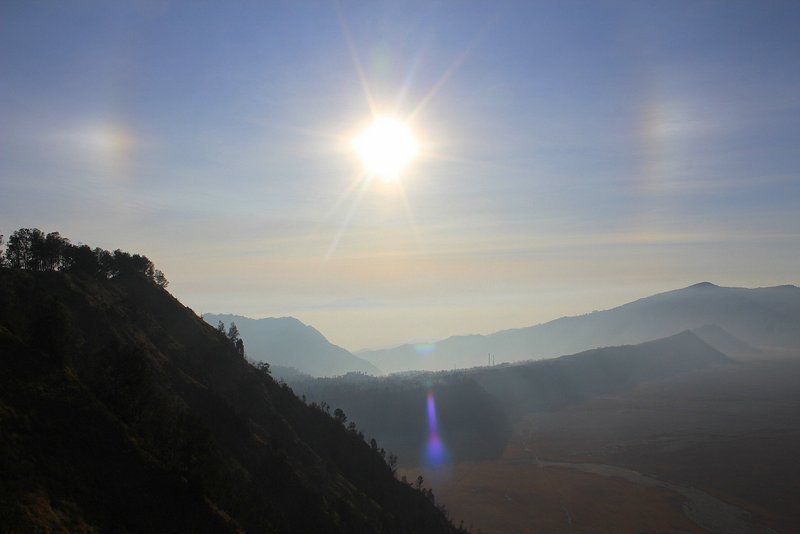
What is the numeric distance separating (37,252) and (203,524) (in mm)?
64513

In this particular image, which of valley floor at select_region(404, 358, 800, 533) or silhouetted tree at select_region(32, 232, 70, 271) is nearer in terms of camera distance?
silhouetted tree at select_region(32, 232, 70, 271)

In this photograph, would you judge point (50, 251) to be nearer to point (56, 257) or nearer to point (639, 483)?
point (56, 257)

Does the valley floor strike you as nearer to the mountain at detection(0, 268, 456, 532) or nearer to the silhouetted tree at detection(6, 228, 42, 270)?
the mountain at detection(0, 268, 456, 532)

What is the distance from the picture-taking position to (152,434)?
1828 inches

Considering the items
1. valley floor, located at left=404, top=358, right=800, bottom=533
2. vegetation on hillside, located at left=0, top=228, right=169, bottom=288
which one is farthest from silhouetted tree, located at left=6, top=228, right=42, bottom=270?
valley floor, located at left=404, top=358, right=800, bottom=533

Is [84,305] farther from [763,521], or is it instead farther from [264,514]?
[763,521]

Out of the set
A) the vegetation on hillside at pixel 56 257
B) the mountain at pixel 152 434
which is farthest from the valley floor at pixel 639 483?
the vegetation on hillside at pixel 56 257

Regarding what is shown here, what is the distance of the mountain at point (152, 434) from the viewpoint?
31.9m

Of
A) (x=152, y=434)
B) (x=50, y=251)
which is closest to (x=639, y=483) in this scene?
(x=152, y=434)

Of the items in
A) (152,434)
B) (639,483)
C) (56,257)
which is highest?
(56,257)

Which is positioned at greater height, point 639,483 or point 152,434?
point 152,434

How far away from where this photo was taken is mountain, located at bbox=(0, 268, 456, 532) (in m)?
31.9

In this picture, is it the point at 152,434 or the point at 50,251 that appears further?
the point at 50,251

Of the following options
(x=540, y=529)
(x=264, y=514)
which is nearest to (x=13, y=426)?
(x=264, y=514)
